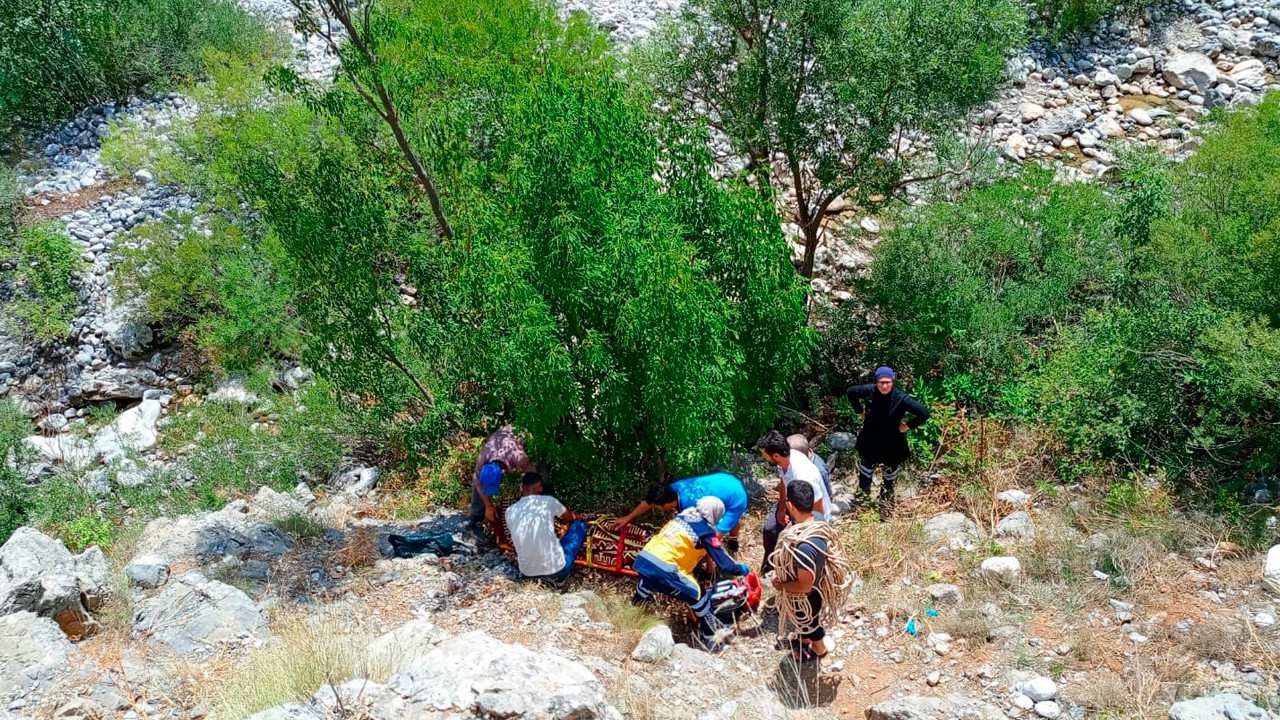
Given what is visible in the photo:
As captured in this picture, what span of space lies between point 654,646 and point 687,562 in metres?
0.60

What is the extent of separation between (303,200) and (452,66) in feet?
8.10

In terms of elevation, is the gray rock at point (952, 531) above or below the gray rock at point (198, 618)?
below

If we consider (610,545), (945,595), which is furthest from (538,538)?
(945,595)

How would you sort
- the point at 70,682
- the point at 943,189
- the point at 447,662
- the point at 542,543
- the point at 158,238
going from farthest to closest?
the point at 158,238, the point at 943,189, the point at 542,543, the point at 70,682, the point at 447,662

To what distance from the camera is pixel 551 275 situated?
20.5 feet

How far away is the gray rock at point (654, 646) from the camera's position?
17.3 ft

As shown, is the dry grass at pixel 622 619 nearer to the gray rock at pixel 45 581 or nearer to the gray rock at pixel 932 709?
the gray rock at pixel 932 709

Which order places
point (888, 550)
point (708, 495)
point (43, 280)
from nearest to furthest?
point (708, 495) → point (888, 550) → point (43, 280)

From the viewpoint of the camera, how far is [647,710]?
4.56m

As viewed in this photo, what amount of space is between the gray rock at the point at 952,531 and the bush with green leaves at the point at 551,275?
1637 millimetres

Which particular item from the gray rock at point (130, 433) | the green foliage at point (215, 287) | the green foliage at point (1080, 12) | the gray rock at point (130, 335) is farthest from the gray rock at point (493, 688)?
the green foliage at point (1080, 12)

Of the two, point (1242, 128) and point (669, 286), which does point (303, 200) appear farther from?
point (1242, 128)

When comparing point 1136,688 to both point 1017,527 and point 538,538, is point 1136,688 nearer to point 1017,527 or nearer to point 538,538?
point 1017,527

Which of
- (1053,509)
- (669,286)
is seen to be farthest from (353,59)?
(1053,509)
